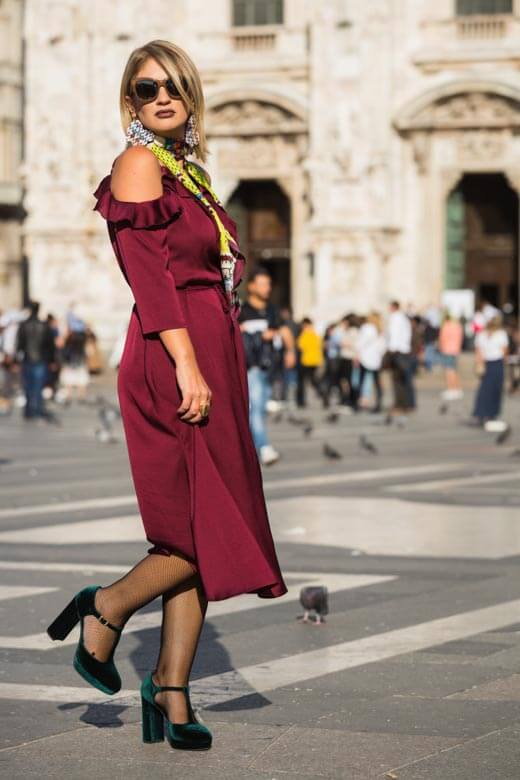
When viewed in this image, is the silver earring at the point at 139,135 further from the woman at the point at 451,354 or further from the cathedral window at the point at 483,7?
the cathedral window at the point at 483,7

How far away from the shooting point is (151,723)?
5613 mm

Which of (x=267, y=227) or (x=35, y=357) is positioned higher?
(x=267, y=227)

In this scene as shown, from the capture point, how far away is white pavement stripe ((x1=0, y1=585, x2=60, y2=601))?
28.2 ft

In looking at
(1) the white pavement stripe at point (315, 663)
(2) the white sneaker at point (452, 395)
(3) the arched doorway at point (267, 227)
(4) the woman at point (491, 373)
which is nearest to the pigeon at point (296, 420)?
(4) the woman at point (491, 373)

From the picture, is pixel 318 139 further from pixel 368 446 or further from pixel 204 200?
pixel 204 200

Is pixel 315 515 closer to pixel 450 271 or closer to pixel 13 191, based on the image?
pixel 450 271

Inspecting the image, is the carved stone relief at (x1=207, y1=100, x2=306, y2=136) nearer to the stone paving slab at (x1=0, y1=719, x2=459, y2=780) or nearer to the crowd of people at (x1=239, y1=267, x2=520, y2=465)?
the crowd of people at (x1=239, y1=267, x2=520, y2=465)

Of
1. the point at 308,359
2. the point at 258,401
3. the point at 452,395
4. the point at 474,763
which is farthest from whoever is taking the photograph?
the point at 452,395

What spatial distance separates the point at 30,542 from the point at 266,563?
5.39 meters

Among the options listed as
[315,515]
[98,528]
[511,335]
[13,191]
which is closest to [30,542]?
[98,528]

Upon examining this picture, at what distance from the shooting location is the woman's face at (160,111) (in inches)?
221

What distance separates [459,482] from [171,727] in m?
9.68

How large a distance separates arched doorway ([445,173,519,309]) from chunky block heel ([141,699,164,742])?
36.2 m

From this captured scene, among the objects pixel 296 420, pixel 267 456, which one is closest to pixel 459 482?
pixel 267 456
